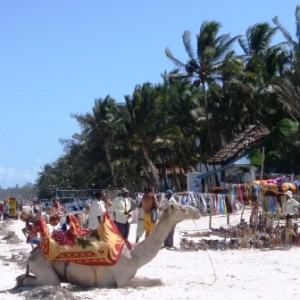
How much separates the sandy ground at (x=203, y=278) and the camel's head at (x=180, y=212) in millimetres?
1006

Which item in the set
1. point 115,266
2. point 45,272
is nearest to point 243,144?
point 115,266

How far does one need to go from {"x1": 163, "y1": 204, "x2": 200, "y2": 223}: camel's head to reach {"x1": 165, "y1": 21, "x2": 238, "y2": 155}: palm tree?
35.8 meters

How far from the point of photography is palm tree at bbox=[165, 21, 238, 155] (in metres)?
45.4

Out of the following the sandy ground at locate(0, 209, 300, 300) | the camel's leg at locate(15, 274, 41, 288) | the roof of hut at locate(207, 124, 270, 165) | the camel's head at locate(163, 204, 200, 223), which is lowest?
the sandy ground at locate(0, 209, 300, 300)

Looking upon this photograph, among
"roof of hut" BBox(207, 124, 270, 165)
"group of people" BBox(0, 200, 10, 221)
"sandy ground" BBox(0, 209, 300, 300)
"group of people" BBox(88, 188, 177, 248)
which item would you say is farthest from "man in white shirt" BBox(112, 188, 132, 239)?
"group of people" BBox(0, 200, 10, 221)

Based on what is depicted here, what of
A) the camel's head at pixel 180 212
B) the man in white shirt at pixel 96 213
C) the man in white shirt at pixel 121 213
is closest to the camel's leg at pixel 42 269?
the camel's head at pixel 180 212

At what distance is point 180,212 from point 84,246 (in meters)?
1.47

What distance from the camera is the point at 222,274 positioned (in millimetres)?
11492

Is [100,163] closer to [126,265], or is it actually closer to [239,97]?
[239,97]

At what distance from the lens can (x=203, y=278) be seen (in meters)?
11.1

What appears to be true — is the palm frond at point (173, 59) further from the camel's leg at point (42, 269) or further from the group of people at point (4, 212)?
the camel's leg at point (42, 269)

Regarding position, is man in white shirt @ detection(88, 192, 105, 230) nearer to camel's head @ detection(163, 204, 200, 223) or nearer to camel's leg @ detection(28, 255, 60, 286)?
camel's leg @ detection(28, 255, 60, 286)

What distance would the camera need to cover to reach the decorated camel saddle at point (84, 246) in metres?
9.66

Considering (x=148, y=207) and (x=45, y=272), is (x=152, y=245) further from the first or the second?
(x=148, y=207)
